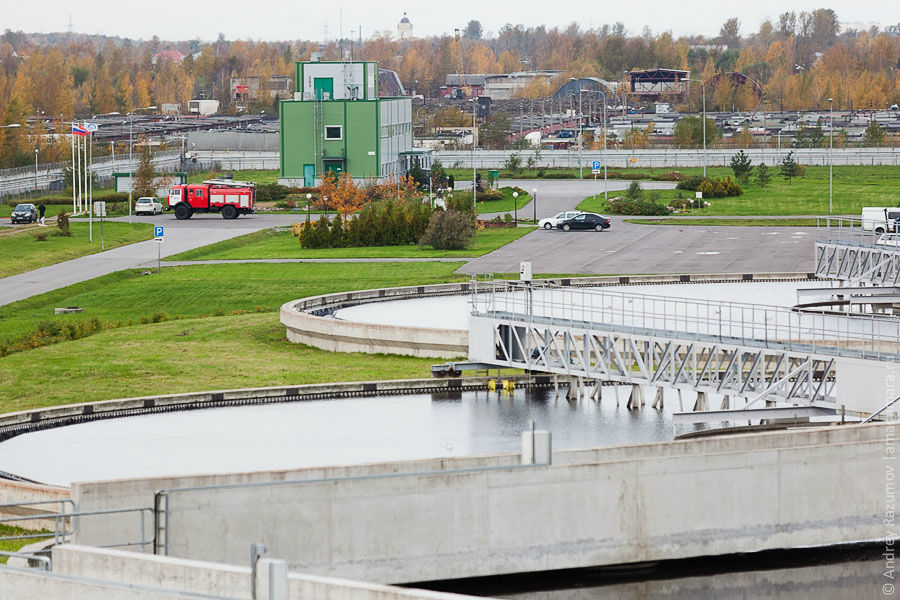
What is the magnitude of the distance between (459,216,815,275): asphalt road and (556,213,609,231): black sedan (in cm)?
70

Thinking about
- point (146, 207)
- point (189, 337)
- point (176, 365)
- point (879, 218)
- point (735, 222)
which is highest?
point (879, 218)

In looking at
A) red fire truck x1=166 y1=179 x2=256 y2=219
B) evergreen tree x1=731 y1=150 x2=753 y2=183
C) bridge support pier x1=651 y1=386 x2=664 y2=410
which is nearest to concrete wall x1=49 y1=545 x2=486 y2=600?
Answer: bridge support pier x1=651 y1=386 x2=664 y2=410

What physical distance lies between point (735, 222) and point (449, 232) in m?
18.6

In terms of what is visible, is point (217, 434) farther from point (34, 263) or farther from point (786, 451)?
point (34, 263)

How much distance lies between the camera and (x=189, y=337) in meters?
46.4

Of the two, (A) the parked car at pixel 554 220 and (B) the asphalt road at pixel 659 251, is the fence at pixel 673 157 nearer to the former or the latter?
(A) the parked car at pixel 554 220

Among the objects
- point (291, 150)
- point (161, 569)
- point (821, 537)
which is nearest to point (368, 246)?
point (291, 150)

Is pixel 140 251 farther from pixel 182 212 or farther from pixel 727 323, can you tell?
pixel 727 323

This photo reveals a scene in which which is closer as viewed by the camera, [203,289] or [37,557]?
[37,557]

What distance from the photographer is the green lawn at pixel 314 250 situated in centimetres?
6756

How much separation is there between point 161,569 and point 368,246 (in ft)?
175

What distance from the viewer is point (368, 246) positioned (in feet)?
235

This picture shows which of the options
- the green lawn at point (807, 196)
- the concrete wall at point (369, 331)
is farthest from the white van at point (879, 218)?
the concrete wall at point (369, 331)

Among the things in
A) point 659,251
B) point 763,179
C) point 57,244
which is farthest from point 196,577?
point 763,179
